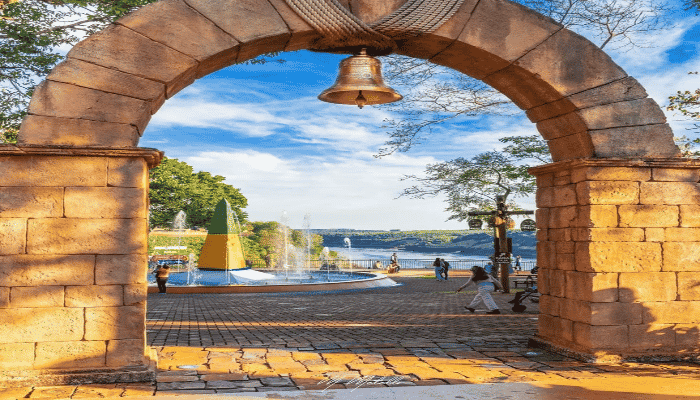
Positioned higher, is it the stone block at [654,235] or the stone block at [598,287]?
the stone block at [654,235]

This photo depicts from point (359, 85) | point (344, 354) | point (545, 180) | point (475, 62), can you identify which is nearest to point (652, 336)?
point (545, 180)

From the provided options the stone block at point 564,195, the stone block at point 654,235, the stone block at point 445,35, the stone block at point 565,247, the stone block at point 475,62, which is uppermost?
the stone block at point 445,35

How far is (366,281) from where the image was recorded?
2211 centimetres

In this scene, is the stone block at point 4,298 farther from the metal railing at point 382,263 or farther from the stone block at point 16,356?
the metal railing at point 382,263

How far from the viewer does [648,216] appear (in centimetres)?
626

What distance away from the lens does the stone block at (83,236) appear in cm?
523

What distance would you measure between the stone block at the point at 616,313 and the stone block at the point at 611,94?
2.04 metres

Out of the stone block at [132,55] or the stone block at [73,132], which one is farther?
the stone block at [132,55]

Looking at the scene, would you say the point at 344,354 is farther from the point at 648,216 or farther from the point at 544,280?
the point at 648,216

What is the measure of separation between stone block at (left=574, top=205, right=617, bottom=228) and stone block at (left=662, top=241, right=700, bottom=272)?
68 centimetres

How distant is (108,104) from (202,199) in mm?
34858

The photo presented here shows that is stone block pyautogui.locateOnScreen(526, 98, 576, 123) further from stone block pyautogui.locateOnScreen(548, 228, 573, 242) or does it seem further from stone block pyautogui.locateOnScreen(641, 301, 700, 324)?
stone block pyautogui.locateOnScreen(641, 301, 700, 324)

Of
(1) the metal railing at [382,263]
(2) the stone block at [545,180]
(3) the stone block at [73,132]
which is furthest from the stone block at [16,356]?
(1) the metal railing at [382,263]

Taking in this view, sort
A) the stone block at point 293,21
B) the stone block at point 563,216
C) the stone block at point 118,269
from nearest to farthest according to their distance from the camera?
the stone block at point 118,269 → the stone block at point 293,21 → the stone block at point 563,216
